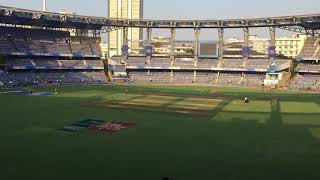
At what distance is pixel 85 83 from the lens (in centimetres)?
10656

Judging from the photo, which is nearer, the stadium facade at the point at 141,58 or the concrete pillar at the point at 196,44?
the stadium facade at the point at 141,58

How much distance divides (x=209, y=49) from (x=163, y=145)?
307ft

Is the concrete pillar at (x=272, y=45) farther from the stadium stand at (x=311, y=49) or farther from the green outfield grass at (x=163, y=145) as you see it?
the green outfield grass at (x=163, y=145)

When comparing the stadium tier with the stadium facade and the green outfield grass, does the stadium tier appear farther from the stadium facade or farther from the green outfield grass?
the green outfield grass

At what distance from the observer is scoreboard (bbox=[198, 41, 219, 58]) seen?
122 metres

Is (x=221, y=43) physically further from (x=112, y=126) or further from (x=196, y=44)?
(x=112, y=126)

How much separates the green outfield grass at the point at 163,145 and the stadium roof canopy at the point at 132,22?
47010 millimetres

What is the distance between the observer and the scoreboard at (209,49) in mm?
122188

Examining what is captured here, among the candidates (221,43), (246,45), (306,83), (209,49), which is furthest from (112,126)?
(209,49)

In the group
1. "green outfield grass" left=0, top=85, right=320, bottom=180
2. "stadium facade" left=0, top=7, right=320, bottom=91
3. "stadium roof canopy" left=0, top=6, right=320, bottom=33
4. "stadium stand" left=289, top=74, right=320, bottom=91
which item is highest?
"stadium roof canopy" left=0, top=6, right=320, bottom=33


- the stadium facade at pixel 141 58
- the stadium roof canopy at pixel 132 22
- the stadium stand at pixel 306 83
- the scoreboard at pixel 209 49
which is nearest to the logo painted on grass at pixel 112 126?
the stadium facade at pixel 141 58

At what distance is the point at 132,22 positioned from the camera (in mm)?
119750

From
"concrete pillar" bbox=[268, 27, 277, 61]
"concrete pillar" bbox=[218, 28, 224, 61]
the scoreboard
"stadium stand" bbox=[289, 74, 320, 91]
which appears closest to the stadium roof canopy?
"concrete pillar" bbox=[218, 28, 224, 61]

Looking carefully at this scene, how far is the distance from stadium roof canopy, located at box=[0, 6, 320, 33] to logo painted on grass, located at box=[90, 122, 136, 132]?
194 ft
